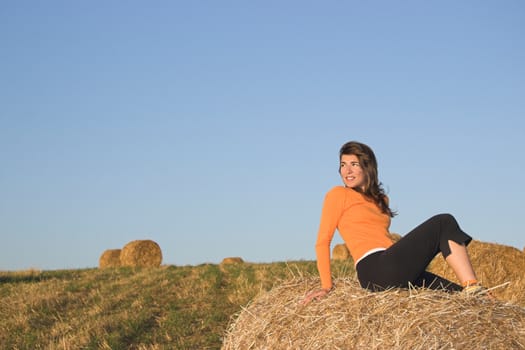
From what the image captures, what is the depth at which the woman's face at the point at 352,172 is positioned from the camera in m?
6.26

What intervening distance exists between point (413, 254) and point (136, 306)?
9.80 m

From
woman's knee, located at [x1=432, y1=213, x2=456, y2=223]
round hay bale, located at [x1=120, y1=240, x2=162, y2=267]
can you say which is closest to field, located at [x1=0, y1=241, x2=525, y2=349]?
woman's knee, located at [x1=432, y1=213, x2=456, y2=223]

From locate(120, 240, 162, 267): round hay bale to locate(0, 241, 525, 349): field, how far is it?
6414 millimetres

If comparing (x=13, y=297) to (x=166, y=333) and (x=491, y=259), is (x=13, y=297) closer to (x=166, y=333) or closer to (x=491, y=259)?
(x=166, y=333)

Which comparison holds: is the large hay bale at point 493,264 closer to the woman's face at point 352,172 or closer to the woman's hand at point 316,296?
the woman's face at point 352,172

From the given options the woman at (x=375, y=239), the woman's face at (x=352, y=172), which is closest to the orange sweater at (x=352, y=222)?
the woman at (x=375, y=239)

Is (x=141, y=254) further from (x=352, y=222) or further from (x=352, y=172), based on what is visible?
(x=352, y=222)

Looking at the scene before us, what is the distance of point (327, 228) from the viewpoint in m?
5.99

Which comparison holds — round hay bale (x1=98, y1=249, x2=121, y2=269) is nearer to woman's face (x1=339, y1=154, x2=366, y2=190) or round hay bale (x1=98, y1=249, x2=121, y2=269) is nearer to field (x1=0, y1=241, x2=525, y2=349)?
field (x1=0, y1=241, x2=525, y2=349)

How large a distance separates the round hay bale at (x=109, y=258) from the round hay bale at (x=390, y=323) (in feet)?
75.3

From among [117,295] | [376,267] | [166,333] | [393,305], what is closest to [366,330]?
[393,305]

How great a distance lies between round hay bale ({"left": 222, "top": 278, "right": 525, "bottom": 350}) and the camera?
4961 mm

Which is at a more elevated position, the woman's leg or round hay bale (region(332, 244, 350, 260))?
the woman's leg

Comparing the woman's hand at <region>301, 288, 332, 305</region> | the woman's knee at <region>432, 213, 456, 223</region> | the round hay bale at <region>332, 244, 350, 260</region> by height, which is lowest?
the round hay bale at <region>332, 244, 350, 260</region>
